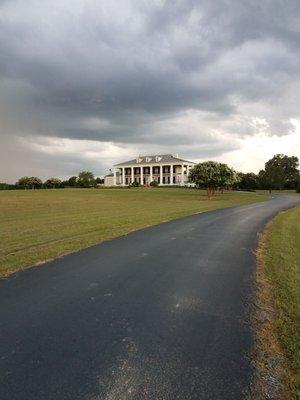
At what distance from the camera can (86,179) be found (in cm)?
12138

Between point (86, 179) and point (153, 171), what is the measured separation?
28622 mm

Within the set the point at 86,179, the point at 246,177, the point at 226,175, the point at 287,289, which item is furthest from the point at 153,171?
the point at 287,289

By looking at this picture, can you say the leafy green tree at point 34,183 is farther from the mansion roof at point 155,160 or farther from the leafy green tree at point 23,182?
the mansion roof at point 155,160

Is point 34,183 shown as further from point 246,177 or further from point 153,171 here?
point 246,177

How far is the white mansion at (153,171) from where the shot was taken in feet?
432

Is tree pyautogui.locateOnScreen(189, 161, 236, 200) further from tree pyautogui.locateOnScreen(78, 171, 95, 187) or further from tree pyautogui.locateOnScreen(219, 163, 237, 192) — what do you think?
tree pyautogui.locateOnScreen(78, 171, 95, 187)

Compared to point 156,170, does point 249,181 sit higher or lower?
lower

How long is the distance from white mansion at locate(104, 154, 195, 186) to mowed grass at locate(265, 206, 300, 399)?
367 ft

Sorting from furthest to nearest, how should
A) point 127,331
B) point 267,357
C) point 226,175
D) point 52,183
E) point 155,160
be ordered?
point 155,160 → point 52,183 → point 226,175 → point 127,331 → point 267,357

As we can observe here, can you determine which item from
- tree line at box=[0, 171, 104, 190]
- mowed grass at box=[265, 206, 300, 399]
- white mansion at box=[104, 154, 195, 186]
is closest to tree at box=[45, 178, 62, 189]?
tree line at box=[0, 171, 104, 190]

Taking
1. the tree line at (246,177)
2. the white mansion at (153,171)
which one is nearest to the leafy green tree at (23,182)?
the white mansion at (153,171)

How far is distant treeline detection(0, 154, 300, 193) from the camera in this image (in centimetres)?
10406

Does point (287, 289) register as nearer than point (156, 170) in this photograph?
Yes

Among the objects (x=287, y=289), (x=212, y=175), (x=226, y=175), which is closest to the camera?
(x=287, y=289)
